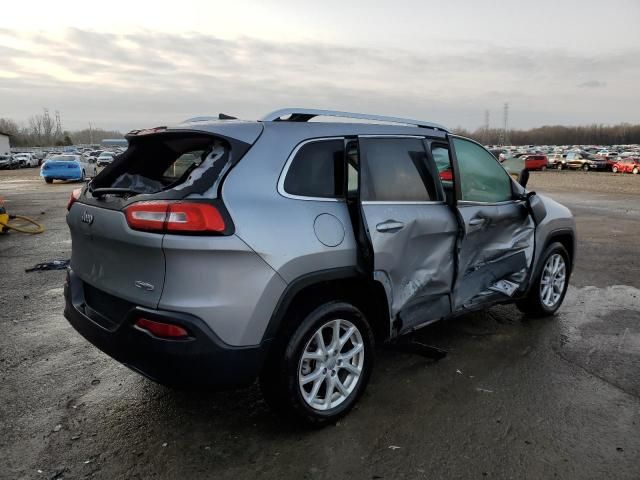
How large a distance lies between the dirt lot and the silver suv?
34 centimetres

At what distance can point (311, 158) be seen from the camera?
3.10 m

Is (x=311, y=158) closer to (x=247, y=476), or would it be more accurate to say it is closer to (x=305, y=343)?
(x=305, y=343)

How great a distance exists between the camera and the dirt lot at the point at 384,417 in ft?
9.03

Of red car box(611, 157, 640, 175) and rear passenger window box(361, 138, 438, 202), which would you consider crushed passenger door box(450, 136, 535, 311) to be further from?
red car box(611, 157, 640, 175)

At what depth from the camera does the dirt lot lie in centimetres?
275

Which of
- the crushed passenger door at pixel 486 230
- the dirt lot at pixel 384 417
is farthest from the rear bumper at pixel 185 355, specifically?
the crushed passenger door at pixel 486 230

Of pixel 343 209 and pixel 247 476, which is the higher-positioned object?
pixel 343 209

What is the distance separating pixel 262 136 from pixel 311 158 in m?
0.34

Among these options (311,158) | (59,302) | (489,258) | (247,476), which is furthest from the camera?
(59,302)

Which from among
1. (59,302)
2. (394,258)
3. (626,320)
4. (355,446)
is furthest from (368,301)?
(59,302)

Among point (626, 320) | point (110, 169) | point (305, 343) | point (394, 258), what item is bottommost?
point (626, 320)

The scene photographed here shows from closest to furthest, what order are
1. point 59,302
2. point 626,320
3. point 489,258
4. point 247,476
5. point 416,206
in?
point 247,476 → point 416,206 → point 489,258 → point 626,320 → point 59,302

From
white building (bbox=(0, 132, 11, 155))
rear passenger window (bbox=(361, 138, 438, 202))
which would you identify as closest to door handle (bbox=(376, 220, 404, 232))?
rear passenger window (bbox=(361, 138, 438, 202))

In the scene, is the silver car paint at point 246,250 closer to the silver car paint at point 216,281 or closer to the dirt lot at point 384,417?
the silver car paint at point 216,281
